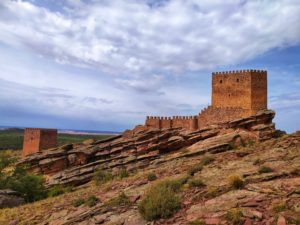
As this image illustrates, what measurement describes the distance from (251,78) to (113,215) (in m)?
20.9

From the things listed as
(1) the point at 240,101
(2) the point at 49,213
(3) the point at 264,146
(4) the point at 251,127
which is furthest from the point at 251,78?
(2) the point at 49,213

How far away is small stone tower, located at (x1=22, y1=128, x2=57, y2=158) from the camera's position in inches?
1698

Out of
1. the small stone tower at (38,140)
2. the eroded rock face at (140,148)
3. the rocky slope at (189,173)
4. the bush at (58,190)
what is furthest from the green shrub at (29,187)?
the small stone tower at (38,140)

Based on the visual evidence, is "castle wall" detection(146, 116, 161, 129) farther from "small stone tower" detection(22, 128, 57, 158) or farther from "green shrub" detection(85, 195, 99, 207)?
"green shrub" detection(85, 195, 99, 207)

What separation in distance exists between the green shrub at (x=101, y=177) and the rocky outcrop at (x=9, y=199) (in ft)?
16.2

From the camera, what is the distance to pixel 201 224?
41.3 ft

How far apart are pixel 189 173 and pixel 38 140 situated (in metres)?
27.8

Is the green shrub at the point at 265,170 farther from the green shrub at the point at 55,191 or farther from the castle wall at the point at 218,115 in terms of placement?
the green shrub at the point at 55,191

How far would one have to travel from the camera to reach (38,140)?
43156 millimetres

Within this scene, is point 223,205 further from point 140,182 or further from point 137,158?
point 137,158

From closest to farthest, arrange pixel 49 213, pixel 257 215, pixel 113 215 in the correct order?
1. pixel 257 215
2. pixel 113 215
3. pixel 49 213

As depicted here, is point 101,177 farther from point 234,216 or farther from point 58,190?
point 234,216

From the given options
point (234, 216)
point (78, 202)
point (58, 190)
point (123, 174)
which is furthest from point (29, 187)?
point (234, 216)

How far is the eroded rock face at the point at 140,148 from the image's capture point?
2650cm
